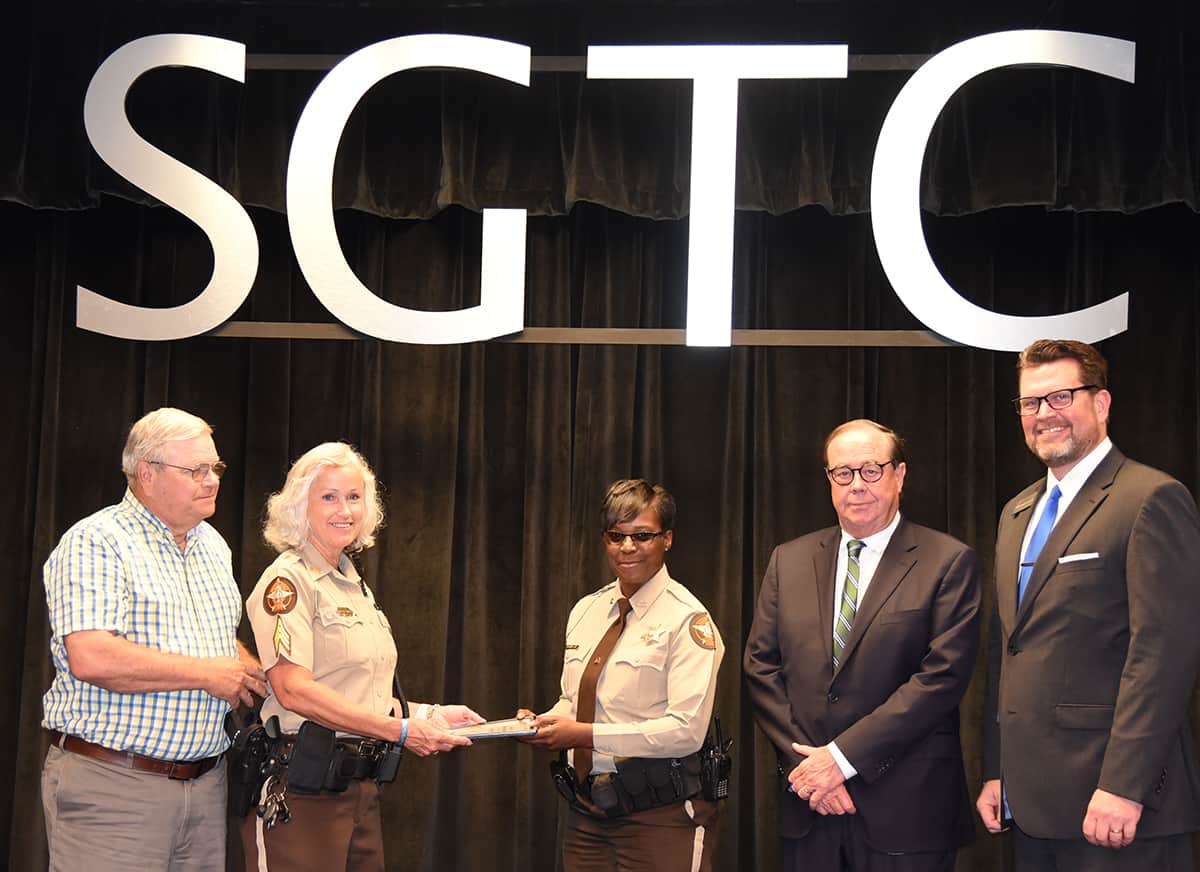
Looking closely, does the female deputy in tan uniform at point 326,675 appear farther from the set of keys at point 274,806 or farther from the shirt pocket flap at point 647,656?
the shirt pocket flap at point 647,656

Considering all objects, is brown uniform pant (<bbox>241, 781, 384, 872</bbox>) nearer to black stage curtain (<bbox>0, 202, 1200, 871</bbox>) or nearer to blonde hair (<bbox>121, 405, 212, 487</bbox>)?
blonde hair (<bbox>121, 405, 212, 487</bbox>)

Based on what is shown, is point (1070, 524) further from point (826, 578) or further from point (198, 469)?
point (198, 469)

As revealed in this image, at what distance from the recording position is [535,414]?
4973mm

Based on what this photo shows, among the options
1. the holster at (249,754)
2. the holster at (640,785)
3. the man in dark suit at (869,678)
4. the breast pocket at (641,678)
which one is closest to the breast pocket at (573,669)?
the breast pocket at (641,678)

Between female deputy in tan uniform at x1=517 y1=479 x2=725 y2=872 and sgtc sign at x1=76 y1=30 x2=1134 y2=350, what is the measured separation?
0.89 metres

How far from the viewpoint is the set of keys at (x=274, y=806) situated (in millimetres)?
3137

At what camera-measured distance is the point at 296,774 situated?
3.15 metres

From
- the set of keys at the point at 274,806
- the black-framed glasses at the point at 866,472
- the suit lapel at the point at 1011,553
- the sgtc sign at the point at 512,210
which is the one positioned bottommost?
the set of keys at the point at 274,806

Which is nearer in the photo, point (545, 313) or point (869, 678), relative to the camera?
point (869, 678)

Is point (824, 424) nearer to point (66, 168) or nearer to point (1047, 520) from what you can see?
point (1047, 520)

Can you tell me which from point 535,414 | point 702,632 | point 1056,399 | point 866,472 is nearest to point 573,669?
point 702,632

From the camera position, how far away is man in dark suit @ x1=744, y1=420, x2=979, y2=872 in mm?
3189

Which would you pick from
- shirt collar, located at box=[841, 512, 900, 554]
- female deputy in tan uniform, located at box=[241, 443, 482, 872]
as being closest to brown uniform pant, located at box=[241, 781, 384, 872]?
female deputy in tan uniform, located at box=[241, 443, 482, 872]

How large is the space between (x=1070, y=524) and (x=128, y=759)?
7.60ft
